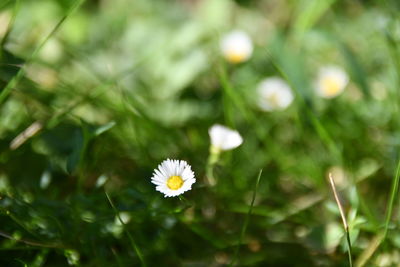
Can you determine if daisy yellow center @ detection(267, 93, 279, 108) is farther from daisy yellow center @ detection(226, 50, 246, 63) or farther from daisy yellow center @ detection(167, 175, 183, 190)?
daisy yellow center @ detection(167, 175, 183, 190)

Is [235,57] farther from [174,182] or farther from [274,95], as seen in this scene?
[174,182]

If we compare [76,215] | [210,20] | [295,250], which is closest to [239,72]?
[210,20]

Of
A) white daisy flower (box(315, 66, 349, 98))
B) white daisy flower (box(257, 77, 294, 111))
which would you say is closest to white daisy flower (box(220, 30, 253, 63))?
white daisy flower (box(257, 77, 294, 111))

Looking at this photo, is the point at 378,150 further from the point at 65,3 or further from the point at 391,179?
the point at 65,3

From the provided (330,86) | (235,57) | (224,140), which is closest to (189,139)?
(224,140)

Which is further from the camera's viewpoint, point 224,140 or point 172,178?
point 224,140
